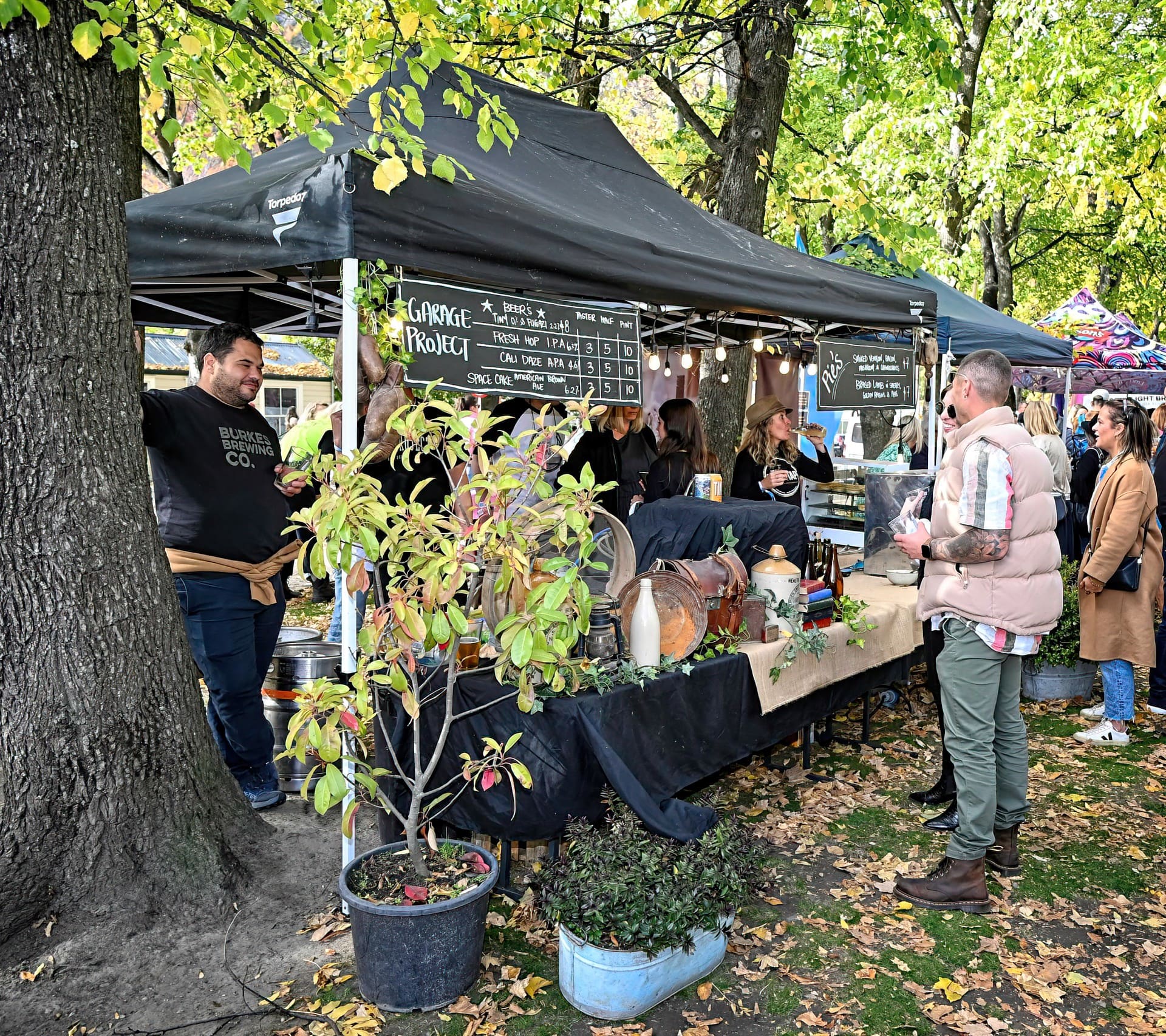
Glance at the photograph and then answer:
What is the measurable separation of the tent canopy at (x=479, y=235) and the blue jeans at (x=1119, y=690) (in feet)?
7.74

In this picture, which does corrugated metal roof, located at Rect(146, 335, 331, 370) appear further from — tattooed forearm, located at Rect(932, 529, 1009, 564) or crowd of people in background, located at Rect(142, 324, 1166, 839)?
tattooed forearm, located at Rect(932, 529, 1009, 564)

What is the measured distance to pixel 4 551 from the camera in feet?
9.53

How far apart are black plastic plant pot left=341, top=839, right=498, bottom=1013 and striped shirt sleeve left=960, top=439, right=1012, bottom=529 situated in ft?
6.75

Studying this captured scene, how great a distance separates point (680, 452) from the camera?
6383mm

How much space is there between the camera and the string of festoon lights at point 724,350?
6570 millimetres

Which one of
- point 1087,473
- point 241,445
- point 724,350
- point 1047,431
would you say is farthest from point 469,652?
point 1087,473

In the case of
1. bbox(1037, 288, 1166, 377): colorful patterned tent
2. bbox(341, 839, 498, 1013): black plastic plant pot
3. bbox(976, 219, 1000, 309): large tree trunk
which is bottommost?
bbox(341, 839, 498, 1013): black plastic plant pot

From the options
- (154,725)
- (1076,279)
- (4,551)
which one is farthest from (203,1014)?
(1076,279)

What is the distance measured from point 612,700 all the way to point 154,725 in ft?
5.09

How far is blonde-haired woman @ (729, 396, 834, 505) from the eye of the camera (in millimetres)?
6121

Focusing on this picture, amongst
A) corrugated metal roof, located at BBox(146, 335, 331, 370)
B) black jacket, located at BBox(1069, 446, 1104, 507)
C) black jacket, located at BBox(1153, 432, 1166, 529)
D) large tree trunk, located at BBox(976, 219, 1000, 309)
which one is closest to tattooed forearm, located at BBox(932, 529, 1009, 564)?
black jacket, located at BBox(1153, 432, 1166, 529)

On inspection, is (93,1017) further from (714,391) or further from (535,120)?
(714,391)

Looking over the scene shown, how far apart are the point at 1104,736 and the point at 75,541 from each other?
546 cm

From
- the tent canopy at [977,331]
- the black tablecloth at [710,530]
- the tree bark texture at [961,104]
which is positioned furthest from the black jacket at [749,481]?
the tree bark texture at [961,104]
